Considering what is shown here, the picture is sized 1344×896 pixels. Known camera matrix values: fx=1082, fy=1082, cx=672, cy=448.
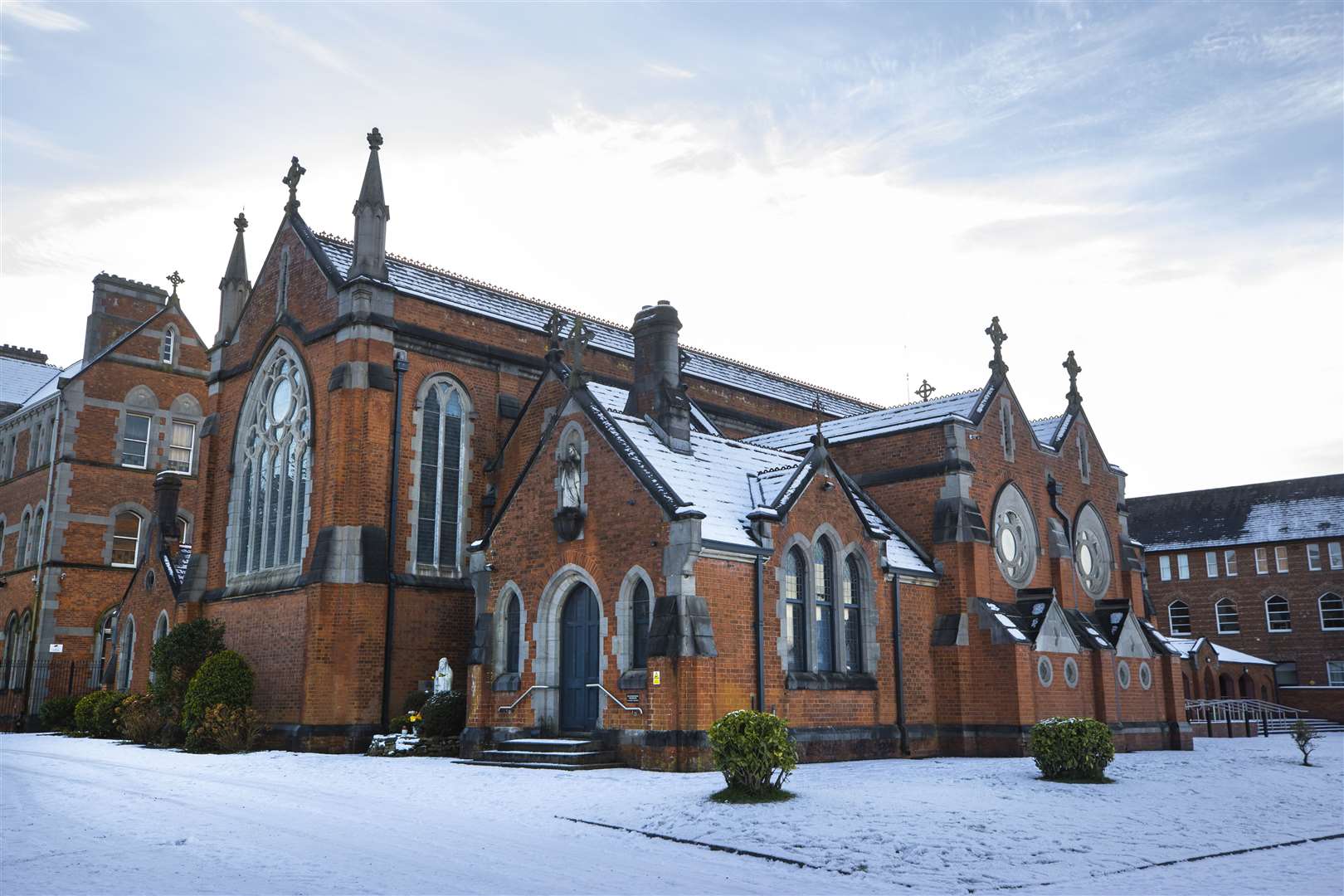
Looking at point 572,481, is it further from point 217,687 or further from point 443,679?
point 217,687

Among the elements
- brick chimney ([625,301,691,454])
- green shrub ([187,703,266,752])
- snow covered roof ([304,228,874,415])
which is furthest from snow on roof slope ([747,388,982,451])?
green shrub ([187,703,266,752])

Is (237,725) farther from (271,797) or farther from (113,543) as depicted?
(113,543)

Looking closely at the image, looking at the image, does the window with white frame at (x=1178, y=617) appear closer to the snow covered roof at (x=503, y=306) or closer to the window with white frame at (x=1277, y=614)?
the window with white frame at (x=1277, y=614)

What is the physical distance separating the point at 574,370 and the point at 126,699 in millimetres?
16107

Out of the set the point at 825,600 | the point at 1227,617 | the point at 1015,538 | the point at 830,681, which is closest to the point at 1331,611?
the point at 1227,617

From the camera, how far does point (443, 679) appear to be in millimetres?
24188

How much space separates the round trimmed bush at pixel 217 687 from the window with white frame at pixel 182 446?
17554 millimetres

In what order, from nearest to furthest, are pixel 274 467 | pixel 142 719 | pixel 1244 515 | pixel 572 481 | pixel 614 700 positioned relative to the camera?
pixel 614 700 < pixel 572 481 < pixel 142 719 < pixel 274 467 < pixel 1244 515

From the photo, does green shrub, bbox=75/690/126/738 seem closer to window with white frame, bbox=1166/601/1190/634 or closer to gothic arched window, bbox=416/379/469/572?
gothic arched window, bbox=416/379/469/572

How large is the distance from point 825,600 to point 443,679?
8.78 m

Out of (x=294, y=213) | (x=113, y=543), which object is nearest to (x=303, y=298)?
(x=294, y=213)

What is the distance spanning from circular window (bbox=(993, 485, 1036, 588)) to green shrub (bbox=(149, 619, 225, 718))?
19400 millimetres

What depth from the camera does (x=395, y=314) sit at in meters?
26.9

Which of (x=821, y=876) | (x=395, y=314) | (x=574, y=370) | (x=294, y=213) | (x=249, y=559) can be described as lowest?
(x=821, y=876)
